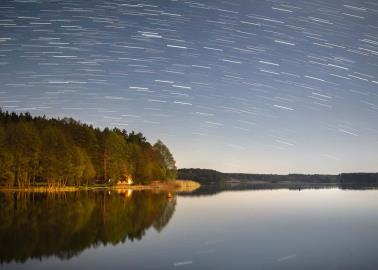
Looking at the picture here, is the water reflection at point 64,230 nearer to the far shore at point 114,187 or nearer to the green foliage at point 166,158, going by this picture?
the far shore at point 114,187

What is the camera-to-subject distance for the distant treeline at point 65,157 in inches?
3413

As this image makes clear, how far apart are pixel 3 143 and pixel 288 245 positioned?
70804mm

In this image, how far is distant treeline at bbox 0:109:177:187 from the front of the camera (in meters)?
86.7

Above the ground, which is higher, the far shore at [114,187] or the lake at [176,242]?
the far shore at [114,187]

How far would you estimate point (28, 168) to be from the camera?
287 ft

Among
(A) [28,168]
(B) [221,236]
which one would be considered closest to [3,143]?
(A) [28,168]

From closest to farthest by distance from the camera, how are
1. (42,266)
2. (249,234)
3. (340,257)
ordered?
(42,266), (340,257), (249,234)

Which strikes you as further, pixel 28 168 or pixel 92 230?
pixel 28 168

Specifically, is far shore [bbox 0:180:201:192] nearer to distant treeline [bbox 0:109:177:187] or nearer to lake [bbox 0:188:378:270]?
distant treeline [bbox 0:109:177:187]

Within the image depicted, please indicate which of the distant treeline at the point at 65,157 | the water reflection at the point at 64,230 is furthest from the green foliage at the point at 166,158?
the water reflection at the point at 64,230

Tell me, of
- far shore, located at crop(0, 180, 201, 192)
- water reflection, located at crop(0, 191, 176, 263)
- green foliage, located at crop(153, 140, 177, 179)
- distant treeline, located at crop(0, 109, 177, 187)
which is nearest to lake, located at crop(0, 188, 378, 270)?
water reflection, located at crop(0, 191, 176, 263)

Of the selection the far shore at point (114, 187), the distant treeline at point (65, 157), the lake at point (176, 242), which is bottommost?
the lake at point (176, 242)

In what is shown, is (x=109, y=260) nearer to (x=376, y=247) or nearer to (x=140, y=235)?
(x=140, y=235)

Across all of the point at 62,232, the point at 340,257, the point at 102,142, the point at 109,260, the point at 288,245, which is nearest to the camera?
the point at 109,260
